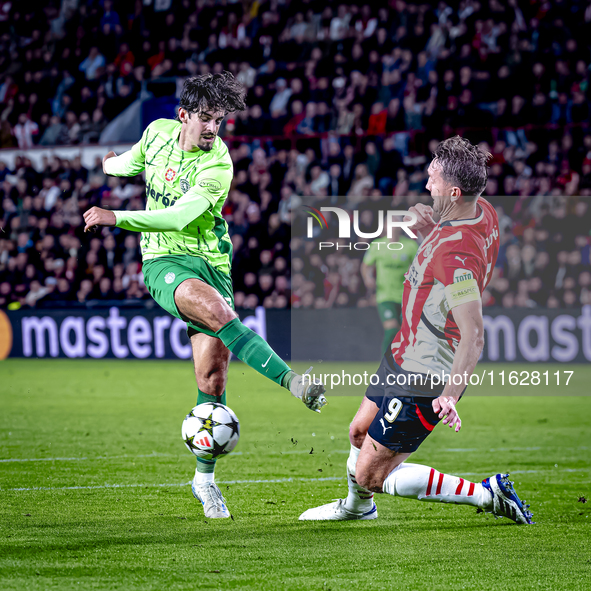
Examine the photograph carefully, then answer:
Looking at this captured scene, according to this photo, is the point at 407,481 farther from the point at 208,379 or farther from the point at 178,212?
the point at 178,212

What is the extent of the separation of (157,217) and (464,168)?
1.52m

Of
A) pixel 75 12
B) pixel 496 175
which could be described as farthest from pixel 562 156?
pixel 75 12

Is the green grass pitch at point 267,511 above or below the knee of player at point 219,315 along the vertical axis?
below

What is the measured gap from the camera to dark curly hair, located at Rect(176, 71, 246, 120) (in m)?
4.80

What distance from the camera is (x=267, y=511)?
4.86 metres

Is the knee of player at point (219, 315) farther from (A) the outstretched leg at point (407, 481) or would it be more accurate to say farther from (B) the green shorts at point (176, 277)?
(A) the outstretched leg at point (407, 481)

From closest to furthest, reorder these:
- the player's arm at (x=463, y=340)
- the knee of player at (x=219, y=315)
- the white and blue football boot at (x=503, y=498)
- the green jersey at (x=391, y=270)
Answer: the player's arm at (x=463, y=340) < the white and blue football boot at (x=503, y=498) < the knee of player at (x=219, y=315) < the green jersey at (x=391, y=270)

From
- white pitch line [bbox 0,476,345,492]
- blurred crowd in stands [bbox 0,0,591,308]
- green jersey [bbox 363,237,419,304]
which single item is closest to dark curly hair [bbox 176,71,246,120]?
white pitch line [bbox 0,476,345,492]

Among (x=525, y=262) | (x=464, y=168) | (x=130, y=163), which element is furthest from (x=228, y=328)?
(x=525, y=262)

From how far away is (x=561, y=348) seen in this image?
42.3 feet

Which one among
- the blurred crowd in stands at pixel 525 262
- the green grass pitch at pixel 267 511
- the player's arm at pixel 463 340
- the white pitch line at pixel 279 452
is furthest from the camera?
the blurred crowd in stands at pixel 525 262

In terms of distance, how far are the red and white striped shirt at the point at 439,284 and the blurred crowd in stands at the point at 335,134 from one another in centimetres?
906

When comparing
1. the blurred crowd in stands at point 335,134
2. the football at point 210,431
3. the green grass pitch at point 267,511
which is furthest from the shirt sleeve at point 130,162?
the blurred crowd in stands at point 335,134

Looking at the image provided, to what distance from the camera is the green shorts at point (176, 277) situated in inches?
188
